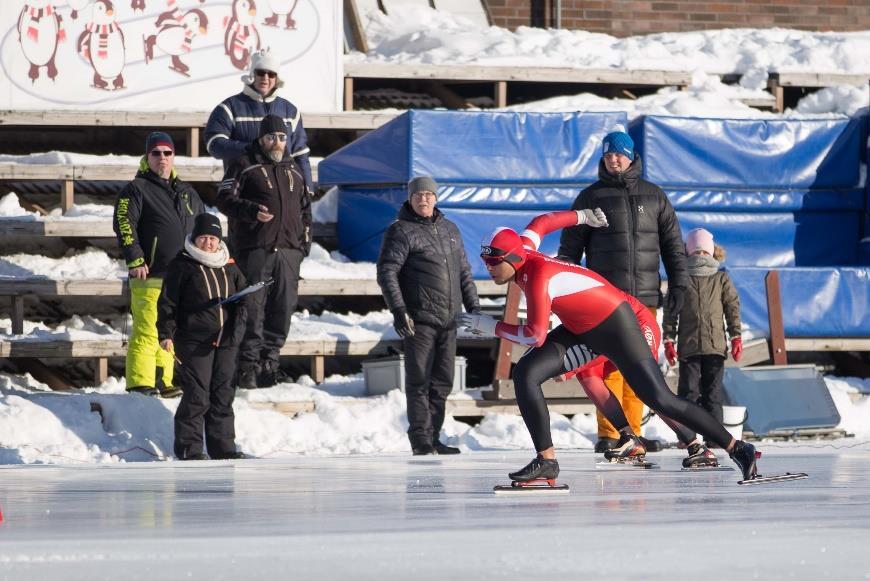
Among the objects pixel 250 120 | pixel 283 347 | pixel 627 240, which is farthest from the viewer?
pixel 283 347

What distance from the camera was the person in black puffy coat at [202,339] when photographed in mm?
9375

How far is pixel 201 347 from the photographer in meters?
9.45

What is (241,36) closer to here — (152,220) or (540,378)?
(152,220)

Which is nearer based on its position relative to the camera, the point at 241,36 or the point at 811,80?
the point at 241,36

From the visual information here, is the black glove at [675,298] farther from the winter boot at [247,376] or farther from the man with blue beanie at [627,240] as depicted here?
the winter boot at [247,376]

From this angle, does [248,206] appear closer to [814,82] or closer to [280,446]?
[280,446]

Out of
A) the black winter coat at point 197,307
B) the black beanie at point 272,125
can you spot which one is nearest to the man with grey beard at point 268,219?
the black beanie at point 272,125

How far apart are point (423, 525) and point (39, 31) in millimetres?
9936

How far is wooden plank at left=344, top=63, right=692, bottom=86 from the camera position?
52.1 feet

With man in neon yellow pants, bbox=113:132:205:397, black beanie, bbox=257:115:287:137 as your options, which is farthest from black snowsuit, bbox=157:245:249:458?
black beanie, bbox=257:115:287:137

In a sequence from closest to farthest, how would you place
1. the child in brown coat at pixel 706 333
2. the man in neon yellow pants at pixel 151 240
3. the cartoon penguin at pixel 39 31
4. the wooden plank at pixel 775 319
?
1. the man in neon yellow pants at pixel 151 240
2. the child in brown coat at pixel 706 333
3. the wooden plank at pixel 775 319
4. the cartoon penguin at pixel 39 31

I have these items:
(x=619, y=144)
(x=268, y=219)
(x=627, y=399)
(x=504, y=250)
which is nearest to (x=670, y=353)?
(x=627, y=399)

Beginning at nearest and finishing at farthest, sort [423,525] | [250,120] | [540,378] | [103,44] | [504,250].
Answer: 1. [423,525]
2. [504,250]
3. [540,378]
4. [250,120]
5. [103,44]

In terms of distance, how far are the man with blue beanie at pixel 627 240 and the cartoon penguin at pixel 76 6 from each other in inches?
252
